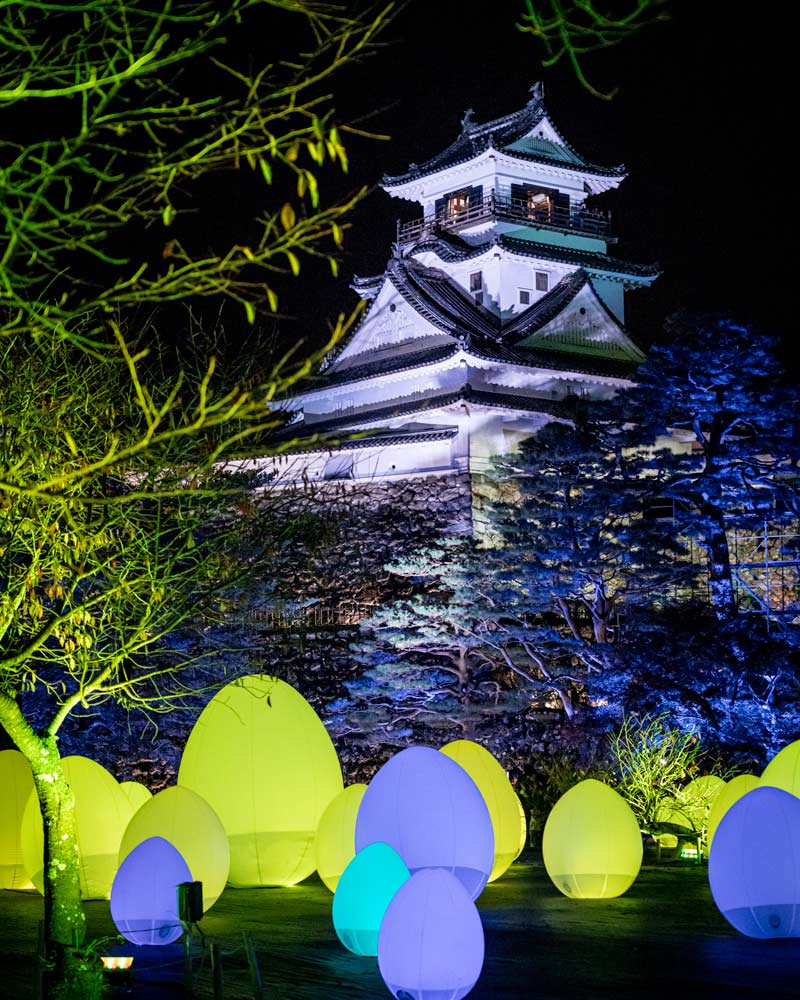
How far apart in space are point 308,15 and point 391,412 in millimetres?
26981

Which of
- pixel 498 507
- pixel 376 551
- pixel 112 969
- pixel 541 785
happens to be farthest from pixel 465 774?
pixel 376 551

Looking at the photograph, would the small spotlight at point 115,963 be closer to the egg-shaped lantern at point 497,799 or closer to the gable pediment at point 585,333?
the egg-shaped lantern at point 497,799

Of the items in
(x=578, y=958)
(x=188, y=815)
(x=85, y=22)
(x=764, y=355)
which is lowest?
(x=578, y=958)

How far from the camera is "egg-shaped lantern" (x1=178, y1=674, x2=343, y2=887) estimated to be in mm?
13805

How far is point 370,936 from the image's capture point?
1045cm

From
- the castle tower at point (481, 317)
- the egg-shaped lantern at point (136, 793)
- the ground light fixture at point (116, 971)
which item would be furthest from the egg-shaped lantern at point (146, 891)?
the castle tower at point (481, 317)

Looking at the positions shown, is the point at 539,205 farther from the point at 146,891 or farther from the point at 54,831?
the point at 54,831

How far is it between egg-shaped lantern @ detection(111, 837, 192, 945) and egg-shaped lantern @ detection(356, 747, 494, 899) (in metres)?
1.86

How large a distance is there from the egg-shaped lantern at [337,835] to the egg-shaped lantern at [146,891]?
218cm

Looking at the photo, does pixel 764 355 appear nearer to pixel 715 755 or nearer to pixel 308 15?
pixel 715 755

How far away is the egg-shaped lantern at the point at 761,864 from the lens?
36.1ft

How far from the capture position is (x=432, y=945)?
8.52m

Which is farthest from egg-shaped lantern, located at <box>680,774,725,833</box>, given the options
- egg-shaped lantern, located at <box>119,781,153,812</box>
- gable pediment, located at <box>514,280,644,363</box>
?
gable pediment, located at <box>514,280,644,363</box>

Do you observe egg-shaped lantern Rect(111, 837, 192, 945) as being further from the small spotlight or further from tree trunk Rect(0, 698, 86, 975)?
the small spotlight
